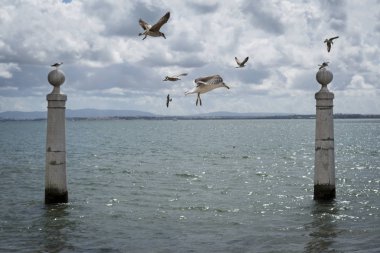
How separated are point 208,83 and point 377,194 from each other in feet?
59.8

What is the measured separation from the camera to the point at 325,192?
19.0m

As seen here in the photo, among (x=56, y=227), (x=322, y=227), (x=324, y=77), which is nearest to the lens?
(x=322, y=227)

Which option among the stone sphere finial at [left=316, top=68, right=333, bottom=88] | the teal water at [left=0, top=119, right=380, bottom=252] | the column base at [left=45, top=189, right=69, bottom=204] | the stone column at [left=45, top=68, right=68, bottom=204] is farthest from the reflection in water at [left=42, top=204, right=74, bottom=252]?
the stone sphere finial at [left=316, top=68, right=333, bottom=88]

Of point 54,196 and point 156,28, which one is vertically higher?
point 156,28

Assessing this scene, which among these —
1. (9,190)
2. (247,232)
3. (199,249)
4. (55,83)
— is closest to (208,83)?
(199,249)

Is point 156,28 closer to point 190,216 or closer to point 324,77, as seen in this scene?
point 324,77

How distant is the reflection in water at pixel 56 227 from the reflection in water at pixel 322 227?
6848 mm

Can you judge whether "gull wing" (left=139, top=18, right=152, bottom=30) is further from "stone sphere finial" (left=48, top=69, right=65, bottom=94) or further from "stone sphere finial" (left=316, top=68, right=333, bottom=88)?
"stone sphere finial" (left=316, top=68, right=333, bottom=88)

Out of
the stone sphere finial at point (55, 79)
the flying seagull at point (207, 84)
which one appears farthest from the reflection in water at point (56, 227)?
the flying seagull at point (207, 84)

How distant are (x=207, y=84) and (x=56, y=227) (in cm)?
1035

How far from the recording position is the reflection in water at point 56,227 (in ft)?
50.1

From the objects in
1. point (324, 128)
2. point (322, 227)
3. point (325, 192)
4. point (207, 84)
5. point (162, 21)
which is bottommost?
point (322, 227)

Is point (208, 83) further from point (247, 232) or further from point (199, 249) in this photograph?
point (247, 232)

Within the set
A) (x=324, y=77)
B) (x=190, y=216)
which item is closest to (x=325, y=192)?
(x=324, y=77)
